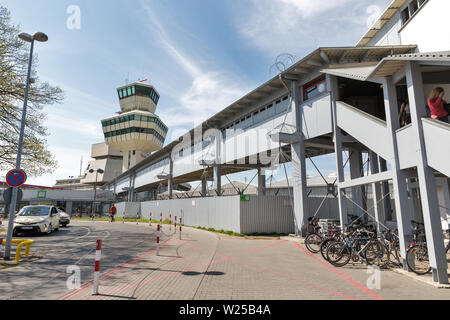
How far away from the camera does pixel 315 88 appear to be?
15.2 metres

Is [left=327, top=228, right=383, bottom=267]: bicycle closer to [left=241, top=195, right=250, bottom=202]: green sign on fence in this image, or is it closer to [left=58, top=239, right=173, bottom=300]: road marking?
[left=58, top=239, right=173, bottom=300]: road marking

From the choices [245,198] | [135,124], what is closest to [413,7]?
[245,198]

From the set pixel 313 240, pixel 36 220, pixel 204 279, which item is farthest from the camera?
pixel 36 220

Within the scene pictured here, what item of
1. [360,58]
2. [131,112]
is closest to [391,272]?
[360,58]

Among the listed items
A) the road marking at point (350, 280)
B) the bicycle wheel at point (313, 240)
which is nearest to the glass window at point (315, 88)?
the bicycle wheel at point (313, 240)

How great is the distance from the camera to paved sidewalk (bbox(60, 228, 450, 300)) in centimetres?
541

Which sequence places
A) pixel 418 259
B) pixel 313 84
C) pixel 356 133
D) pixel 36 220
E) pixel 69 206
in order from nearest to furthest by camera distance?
pixel 418 259 < pixel 356 133 < pixel 36 220 < pixel 313 84 < pixel 69 206

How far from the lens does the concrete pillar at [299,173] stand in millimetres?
15141

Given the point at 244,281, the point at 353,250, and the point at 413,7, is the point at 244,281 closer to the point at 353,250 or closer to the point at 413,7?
the point at 353,250

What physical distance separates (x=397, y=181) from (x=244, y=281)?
5561 millimetres

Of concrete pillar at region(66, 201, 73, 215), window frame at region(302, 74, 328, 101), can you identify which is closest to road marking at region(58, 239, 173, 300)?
window frame at region(302, 74, 328, 101)

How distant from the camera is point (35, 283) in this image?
239 inches
